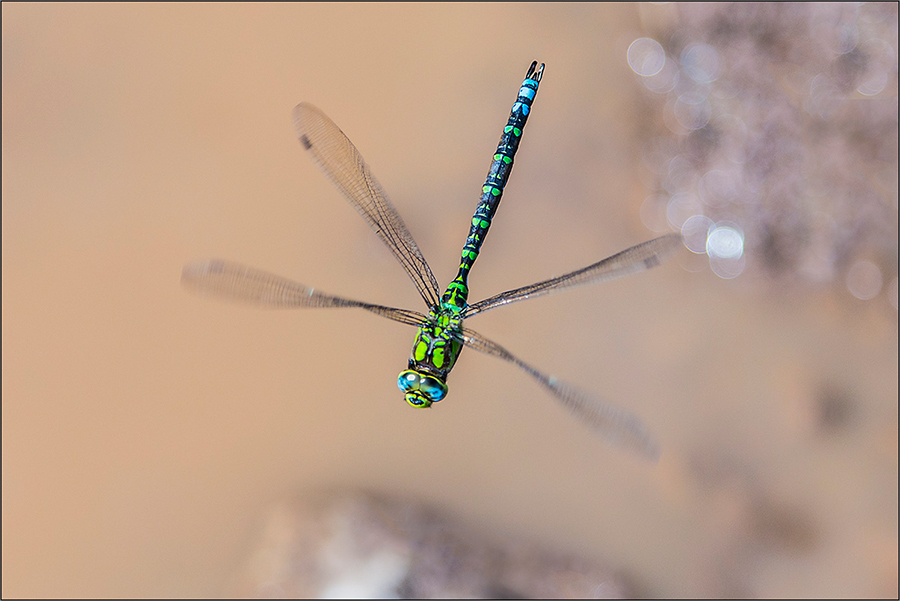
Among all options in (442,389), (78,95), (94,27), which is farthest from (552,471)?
(94,27)

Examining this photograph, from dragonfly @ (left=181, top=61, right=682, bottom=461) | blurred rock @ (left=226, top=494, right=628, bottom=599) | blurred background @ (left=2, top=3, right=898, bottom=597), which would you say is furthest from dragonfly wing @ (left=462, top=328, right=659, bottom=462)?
blurred rock @ (left=226, top=494, right=628, bottom=599)

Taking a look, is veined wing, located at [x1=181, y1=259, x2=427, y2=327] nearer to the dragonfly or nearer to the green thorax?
the dragonfly

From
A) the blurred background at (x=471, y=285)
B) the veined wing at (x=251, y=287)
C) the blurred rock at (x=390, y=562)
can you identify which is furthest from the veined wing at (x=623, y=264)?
the blurred rock at (x=390, y=562)

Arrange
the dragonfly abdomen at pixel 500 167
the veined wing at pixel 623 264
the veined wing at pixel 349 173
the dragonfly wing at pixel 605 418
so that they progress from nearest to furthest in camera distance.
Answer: the dragonfly wing at pixel 605 418 → the veined wing at pixel 623 264 → the veined wing at pixel 349 173 → the dragonfly abdomen at pixel 500 167

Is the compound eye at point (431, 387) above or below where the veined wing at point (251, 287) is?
below

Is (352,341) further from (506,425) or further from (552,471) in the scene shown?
(552,471)

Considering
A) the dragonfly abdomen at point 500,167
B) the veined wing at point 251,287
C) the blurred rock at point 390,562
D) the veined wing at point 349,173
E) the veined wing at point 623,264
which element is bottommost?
the blurred rock at point 390,562

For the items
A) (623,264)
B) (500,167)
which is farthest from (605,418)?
(500,167)

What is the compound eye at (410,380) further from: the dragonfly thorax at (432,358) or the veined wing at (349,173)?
the veined wing at (349,173)
